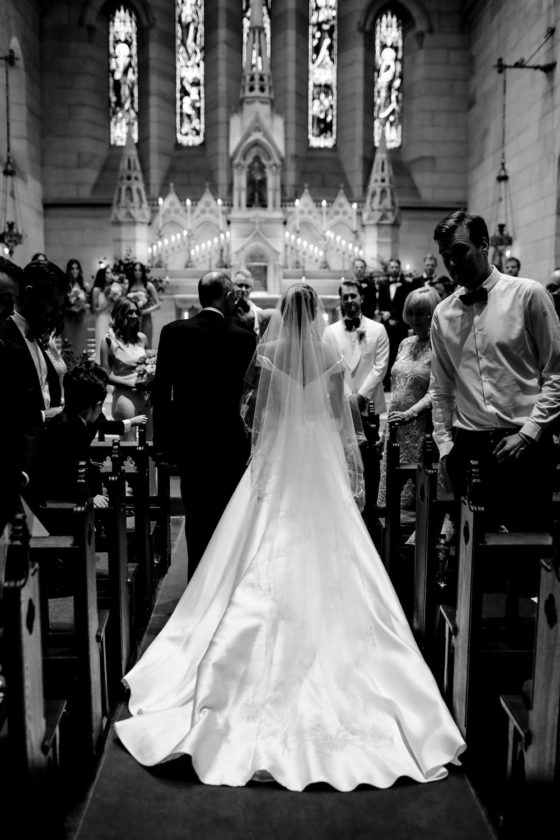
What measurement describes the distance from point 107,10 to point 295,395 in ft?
54.7

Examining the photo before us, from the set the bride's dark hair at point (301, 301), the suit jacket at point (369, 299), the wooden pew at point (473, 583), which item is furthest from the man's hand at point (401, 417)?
the suit jacket at point (369, 299)

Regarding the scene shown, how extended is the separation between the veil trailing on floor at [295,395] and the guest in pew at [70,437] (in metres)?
0.77

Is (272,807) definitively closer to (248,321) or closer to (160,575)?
(160,575)

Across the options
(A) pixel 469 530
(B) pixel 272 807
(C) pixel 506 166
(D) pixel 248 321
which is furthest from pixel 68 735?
(C) pixel 506 166

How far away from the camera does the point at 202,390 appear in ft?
12.2

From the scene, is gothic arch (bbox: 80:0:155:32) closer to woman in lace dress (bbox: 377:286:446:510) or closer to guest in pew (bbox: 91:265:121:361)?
guest in pew (bbox: 91:265:121:361)

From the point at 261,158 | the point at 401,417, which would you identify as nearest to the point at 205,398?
the point at 401,417

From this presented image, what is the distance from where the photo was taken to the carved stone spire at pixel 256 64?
14.7 metres

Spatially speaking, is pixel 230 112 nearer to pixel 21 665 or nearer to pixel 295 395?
pixel 295 395

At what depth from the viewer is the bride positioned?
8.05ft

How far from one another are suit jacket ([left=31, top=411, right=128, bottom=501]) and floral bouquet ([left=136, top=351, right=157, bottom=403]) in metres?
2.42

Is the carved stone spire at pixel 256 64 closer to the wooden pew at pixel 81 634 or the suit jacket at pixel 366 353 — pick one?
the suit jacket at pixel 366 353

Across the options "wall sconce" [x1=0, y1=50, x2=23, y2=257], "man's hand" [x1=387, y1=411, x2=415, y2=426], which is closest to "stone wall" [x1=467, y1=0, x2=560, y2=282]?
"man's hand" [x1=387, y1=411, x2=415, y2=426]

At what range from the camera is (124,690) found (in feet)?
10.0
